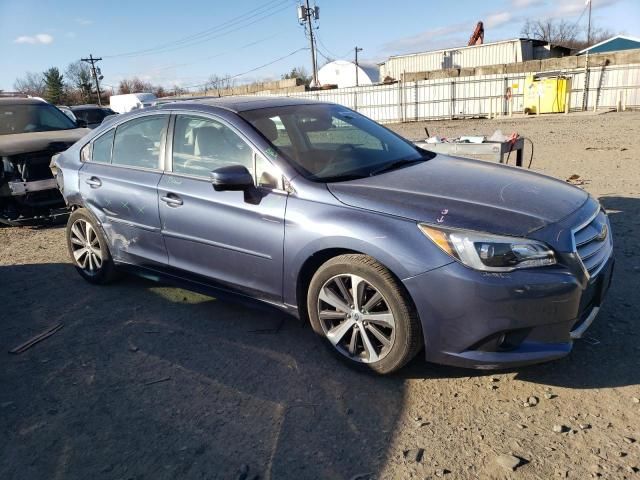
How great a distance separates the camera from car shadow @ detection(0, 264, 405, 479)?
8.35ft

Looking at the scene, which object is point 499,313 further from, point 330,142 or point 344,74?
point 344,74

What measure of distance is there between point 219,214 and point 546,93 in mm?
23378

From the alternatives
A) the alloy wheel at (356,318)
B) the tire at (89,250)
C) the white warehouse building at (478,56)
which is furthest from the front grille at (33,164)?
the white warehouse building at (478,56)

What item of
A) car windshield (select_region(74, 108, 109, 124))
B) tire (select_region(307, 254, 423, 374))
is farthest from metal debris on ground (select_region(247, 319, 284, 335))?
car windshield (select_region(74, 108, 109, 124))

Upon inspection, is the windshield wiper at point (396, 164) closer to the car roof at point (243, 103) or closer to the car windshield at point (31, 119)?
the car roof at point (243, 103)

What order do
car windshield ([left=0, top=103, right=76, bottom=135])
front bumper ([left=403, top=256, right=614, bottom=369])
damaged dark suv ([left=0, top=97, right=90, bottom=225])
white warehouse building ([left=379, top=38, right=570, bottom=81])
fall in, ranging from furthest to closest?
white warehouse building ([left=379, top=38, right=570, bottom=81]) → car windshield ([left=0, top=103, right=76, bottom=135]) → damaged dark suv ([left=0, top=97, right=90, bottom=225]) → front bumper ([left=403, top=256, right=614, bottom=369])

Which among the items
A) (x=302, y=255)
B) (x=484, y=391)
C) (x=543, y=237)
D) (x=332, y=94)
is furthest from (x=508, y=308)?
(x=332, y=94)

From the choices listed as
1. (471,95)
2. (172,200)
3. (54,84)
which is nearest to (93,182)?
(172,200)

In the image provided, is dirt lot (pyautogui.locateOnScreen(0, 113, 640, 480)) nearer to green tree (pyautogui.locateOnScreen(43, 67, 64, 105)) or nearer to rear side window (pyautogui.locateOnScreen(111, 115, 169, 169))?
rear side window (pyautogui.locateOnScreen(111, 115, 169, 169))

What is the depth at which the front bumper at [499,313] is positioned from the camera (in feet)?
8.55

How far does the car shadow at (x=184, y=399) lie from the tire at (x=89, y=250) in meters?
0.49

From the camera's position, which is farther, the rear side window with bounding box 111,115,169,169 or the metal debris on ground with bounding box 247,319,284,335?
the rear side window with bounding box 111,115,169,169

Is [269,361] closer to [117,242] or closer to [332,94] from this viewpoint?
[117,242]

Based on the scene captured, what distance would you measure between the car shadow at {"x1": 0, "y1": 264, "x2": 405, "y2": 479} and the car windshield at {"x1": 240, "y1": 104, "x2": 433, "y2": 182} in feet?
4.09
